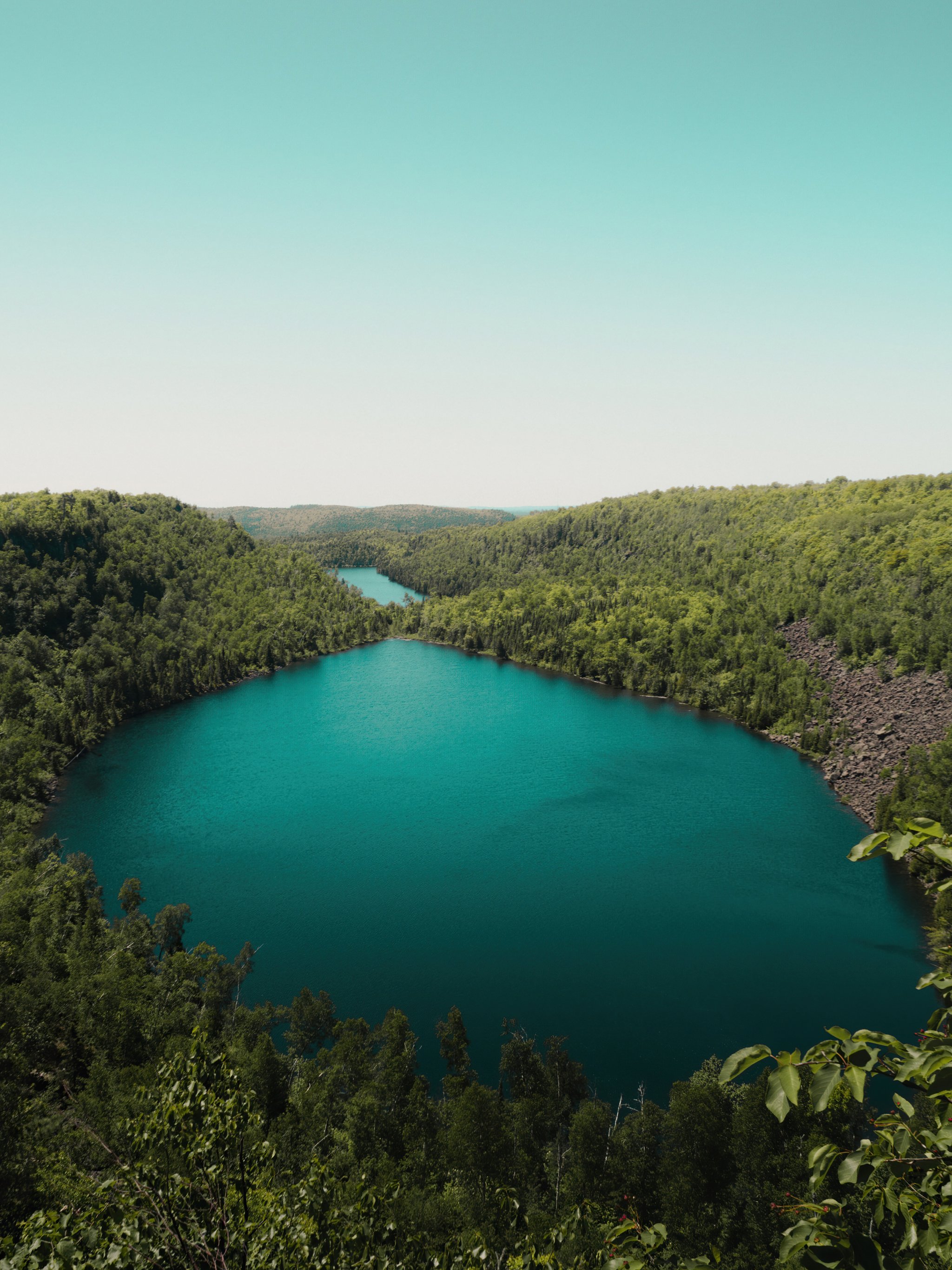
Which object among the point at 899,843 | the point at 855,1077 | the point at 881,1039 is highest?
the point at 899,843

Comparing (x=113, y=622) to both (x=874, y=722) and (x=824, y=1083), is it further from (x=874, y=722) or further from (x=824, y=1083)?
(x=824, y=1083)

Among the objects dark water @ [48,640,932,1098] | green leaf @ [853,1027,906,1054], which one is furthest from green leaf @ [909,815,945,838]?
Result: dark water @ [48,640,932,1098]

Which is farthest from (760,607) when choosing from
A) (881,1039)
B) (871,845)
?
(871,845)

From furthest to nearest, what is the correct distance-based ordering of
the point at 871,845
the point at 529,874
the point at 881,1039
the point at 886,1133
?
the point at 529,874 < the point at 886,1133 < the point at 881,1039 < the point at 871,845

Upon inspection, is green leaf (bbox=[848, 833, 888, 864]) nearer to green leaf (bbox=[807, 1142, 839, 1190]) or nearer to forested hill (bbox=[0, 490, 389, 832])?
green leaf (bbox=[807, 1142, 839, 1190])

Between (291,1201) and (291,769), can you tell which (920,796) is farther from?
(291,1201)

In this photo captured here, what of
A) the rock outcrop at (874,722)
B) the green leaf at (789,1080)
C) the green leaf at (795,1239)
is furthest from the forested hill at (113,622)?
the rock outcrop at (874,722)
